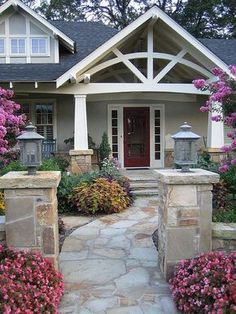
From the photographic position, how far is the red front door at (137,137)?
12430 mm

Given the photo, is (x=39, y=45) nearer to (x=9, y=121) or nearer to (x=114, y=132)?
(x=114, y=132)

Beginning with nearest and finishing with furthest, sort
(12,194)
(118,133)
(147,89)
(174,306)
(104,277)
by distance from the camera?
1. (174,306)
2. (12,194)
3. (104,277)
4. (147,89)
5. (118,133)

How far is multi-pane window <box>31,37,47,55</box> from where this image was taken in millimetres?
11391

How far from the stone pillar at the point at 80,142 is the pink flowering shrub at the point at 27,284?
628 centimetres

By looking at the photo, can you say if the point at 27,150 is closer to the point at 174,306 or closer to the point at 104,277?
the point at 104,277

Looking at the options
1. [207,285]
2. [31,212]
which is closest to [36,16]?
[31,212]

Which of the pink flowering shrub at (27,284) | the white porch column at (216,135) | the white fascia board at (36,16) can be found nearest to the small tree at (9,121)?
the white fascia board at (36,16)

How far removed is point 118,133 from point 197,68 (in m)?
3.37

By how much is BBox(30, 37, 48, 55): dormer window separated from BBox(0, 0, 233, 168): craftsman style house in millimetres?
31

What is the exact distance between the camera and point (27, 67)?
10852 millimetres

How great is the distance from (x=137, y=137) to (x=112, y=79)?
7.10 feet

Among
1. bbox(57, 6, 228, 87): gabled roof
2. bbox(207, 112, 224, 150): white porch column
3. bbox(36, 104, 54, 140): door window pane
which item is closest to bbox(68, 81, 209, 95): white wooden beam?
bbox(57, 6, 228, 87): gabled roof

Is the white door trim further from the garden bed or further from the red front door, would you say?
the garden bed

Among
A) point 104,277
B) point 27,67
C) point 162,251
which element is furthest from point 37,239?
point 27,67
